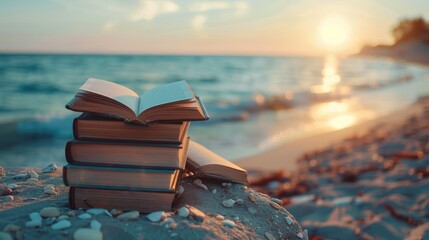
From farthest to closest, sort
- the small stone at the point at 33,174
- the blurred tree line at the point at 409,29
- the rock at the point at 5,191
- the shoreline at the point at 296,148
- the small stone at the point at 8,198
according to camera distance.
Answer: the blurred tree line at the point at 409,29 → the shoreline at the point at 296,148 → the small stone at the point at 33,174 → the rock at the point at 5,191 → the small stone at the point at 8,198

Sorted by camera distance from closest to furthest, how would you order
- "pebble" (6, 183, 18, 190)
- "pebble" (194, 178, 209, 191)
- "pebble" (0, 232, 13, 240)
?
"pebble" (0, 232, 13, 240)
"pebble" (6, 183, 18, 190)
"pebble" (194, 178, 209, 191)

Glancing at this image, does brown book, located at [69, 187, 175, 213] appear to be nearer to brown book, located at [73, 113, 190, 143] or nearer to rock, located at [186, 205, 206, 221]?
rock, located at [186, 205, 206, 221]

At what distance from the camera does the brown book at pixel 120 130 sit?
2.13 m

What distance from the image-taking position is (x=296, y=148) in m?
8.52

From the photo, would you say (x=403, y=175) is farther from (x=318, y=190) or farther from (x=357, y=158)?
(x=357, y=158)

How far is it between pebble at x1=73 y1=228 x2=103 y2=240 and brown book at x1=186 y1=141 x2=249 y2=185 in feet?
3.05

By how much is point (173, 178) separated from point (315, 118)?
35.1 ft

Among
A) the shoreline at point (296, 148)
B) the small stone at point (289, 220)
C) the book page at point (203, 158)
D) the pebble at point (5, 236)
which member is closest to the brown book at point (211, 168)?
the book page at point (203, 158)

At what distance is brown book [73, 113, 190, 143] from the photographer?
7.00 ft

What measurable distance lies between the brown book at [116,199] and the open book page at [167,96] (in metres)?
0.44

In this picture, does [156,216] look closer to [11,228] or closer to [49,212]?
[49,212]

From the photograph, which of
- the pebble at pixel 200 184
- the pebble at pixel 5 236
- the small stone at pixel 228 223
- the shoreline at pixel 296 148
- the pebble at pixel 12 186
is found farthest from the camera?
the shoreline at pixel 296 148

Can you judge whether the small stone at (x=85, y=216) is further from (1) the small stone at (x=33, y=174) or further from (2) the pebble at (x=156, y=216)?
(1) the small stone at (x=33, y=174)

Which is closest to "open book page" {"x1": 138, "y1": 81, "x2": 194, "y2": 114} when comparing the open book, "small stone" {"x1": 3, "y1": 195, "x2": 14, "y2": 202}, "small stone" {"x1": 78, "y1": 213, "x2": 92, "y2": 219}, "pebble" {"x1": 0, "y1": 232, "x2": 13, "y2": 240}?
the open book
